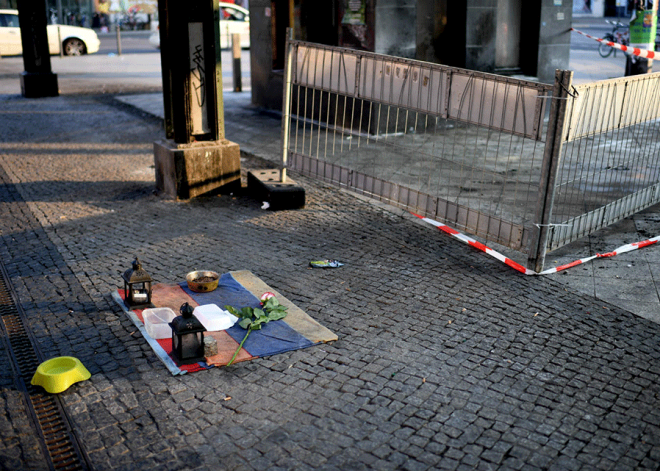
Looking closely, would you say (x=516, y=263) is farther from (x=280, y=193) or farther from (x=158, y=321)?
(x=158, y=321)

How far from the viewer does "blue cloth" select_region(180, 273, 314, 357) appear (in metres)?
5.07

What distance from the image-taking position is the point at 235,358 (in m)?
4.89

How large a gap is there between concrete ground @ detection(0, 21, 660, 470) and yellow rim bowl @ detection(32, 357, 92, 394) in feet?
0.29

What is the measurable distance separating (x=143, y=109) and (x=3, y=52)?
13.2m

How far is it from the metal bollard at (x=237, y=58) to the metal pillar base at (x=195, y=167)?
8827 mm

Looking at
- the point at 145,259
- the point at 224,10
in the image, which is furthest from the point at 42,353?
the point at 224,10

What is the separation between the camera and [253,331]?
17.5 ft

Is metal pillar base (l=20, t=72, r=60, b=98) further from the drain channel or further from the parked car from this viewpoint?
the drain channel

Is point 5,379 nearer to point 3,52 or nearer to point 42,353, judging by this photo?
point 42,353

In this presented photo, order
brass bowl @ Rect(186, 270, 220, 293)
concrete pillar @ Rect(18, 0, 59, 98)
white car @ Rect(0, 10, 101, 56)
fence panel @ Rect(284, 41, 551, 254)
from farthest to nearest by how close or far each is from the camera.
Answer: white car @ Rect(0, 10, 101, 56) → concrete pillar @ Rect(18, 0, 59, 98) → fence panel @ Rect(284, 41, 551, 254) → brass bowl @ Rect(186, 270, 220, 293)

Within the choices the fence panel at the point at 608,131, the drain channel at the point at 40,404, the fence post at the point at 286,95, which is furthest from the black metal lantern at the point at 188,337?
the fence post at the point at 286,95

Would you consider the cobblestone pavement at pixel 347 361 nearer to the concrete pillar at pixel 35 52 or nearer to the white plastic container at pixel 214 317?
the white plastic container at pixel 214 317

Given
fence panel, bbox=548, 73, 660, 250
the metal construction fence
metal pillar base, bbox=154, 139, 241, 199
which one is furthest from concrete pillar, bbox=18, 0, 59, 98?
fence panel, bbox=548, 73, 660, 250

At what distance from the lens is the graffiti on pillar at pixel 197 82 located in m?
8.67
